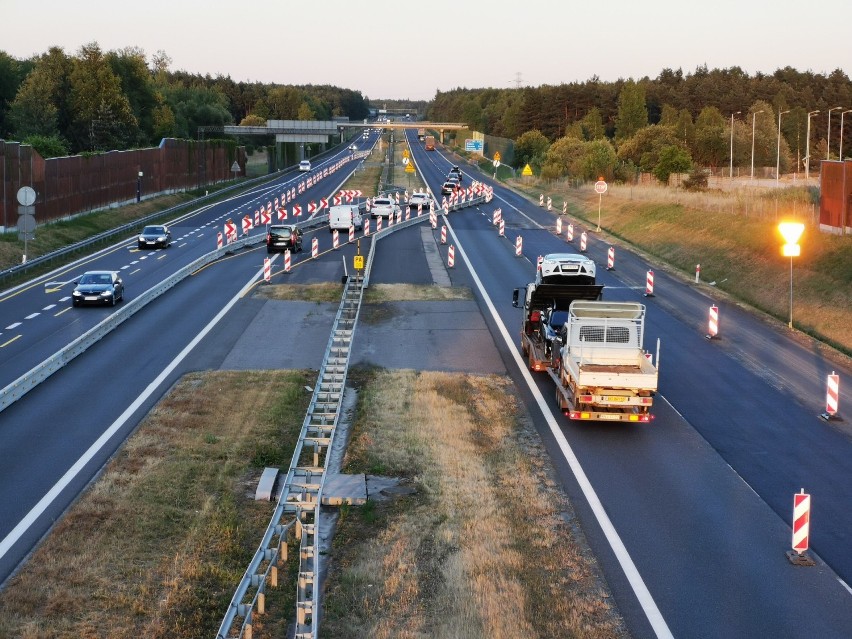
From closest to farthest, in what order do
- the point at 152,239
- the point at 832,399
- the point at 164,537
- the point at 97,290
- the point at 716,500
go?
1. the point at 164,537
2. the point at 716,500
3. the point at 832,399
4. the point at 97,290
5. the point at 152,239

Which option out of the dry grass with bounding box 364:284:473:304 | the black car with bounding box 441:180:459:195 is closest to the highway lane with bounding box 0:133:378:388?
the dry grass with bounding box 364:284:473:304

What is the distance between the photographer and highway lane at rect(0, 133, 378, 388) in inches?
1165

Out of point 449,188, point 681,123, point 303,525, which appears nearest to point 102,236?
point 449,188

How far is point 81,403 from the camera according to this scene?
23.5 meters

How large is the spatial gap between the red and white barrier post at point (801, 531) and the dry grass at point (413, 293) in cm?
2411

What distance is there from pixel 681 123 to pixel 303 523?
415 feet

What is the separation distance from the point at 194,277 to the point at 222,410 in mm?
22516

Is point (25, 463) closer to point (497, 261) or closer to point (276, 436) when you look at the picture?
point (276, 436)

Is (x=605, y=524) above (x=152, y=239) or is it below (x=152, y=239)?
below

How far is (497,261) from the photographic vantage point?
162ft

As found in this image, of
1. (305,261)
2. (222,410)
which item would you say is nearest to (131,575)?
(222,410)

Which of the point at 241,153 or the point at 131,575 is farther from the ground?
the point at 241,153

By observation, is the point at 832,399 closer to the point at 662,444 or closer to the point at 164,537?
the point at 662,444

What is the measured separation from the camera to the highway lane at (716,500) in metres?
13.1
